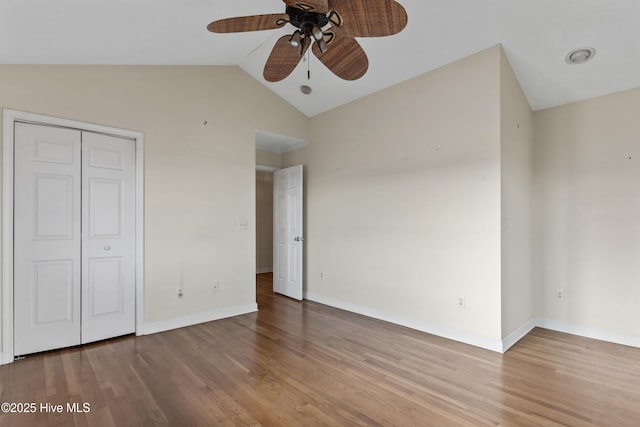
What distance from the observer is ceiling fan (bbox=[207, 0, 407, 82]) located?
159 centimetres

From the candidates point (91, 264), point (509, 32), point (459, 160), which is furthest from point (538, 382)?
point (91, 264)

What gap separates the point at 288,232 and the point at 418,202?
91.5 inches

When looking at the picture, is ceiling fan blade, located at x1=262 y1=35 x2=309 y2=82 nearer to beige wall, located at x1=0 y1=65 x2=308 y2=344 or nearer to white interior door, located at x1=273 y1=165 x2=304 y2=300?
beige wall, located at x1=0 y1=65 x2=308 y2=344

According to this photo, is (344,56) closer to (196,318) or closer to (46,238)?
(46,238)

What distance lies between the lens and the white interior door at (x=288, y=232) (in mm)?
5098

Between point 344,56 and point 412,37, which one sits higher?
point 412,37

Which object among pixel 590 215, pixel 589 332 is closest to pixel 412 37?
pixel 590 215

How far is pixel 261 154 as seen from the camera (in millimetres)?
5539

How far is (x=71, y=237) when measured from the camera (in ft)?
10.3

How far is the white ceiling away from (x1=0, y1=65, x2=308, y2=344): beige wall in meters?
0.22

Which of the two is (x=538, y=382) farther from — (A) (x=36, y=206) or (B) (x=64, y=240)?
(A) (x=36, y=206)

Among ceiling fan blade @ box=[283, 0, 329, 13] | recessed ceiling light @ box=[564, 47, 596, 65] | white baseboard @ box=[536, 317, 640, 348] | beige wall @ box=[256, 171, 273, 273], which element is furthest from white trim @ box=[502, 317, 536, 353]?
beige wall @ box=[256, 171, 273, 273]

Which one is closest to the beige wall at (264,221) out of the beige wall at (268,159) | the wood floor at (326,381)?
the beige wall at (268,159)

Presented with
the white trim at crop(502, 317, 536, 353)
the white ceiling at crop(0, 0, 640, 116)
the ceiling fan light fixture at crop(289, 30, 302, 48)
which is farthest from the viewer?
the white trim at crop(502, 317, 536, 353)
